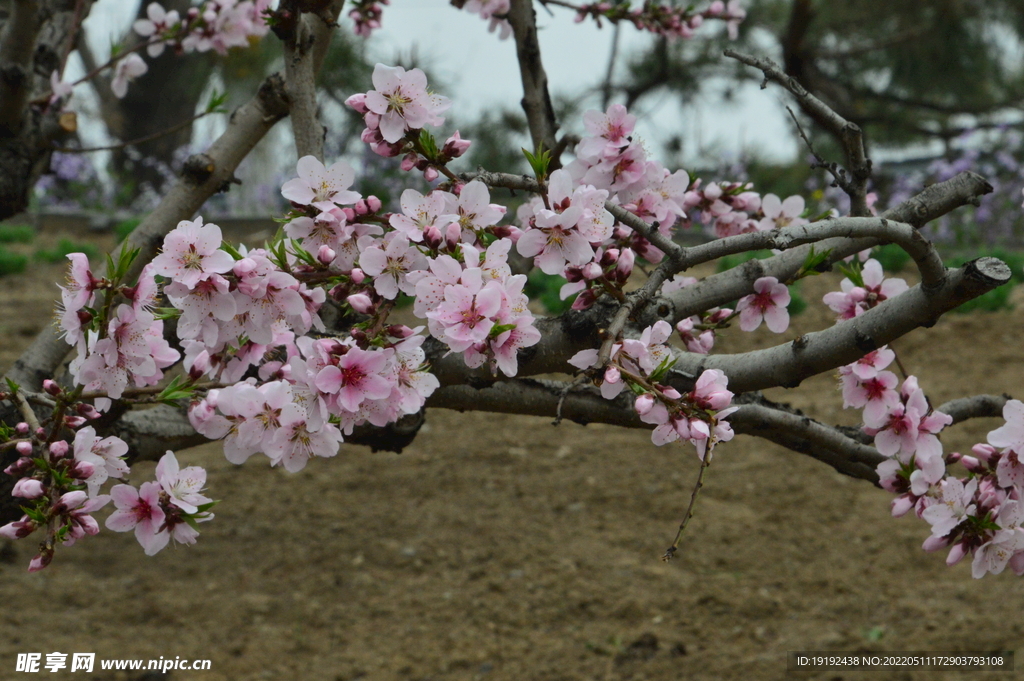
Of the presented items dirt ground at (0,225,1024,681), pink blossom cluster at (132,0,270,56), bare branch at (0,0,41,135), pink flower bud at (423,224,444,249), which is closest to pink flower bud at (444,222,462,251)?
pink flower bud at (423,224,444,249)

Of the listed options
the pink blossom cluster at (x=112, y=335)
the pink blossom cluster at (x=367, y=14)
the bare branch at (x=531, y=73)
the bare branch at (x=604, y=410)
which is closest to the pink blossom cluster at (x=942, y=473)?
the bare branch at (x=604, y=410)

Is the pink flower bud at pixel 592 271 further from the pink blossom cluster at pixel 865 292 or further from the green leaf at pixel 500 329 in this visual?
the pink blossom cluster at pixel 865 292

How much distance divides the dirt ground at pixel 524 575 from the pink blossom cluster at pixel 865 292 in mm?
1162

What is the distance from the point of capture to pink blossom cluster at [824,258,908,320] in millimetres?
1670

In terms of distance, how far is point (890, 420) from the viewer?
1540 millimetres

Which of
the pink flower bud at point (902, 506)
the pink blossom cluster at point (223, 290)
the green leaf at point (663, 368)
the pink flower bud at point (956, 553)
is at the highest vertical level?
the pink blossom cluster at point (223, 290)

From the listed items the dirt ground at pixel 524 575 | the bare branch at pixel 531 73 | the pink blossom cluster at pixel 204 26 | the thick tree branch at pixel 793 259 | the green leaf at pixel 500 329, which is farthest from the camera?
the pink blossom cluster at pixel 204 26

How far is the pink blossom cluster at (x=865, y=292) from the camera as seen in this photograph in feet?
5.48

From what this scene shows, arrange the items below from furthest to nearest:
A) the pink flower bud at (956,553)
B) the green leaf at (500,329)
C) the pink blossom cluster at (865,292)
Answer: the pink blossom cluster at (865,292) < the pink flower bud at (956,553) < the green leaf at (500,329)

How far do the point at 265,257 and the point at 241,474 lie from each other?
Answer: 2.50 metres

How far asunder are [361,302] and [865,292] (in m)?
1.03

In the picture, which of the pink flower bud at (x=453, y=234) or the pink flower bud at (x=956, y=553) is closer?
the pink flower bud at (x=453, y=234)

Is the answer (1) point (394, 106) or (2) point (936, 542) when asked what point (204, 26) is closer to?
(1) point (394, 106)

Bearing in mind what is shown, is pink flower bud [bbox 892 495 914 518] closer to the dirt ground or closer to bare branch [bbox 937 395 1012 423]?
bare branch [bbox 937 395 1012 423]
